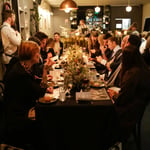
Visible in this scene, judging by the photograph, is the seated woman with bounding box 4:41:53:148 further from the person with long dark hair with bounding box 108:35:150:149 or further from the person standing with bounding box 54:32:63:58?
the person standing with bounding box 54:32:63:58

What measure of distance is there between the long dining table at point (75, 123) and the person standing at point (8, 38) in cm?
195

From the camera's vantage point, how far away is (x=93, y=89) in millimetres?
2285

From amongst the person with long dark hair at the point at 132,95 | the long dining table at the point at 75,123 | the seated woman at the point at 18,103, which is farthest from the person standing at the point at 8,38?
the person with long dark hair at the point at 132,95

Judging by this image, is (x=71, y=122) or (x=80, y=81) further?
(x=80, y=81)

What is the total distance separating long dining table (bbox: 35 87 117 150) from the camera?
1832mm

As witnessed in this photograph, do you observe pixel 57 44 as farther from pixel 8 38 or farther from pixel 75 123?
pixel 75 123

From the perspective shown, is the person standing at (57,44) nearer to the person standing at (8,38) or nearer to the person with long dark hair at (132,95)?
the person standing at (8,38)

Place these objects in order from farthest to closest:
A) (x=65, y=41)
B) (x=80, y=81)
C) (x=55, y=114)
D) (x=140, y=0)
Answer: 1. (x=140, y=0)
2. (x=65, y=41)
3. (x=80, y=81)
4. (x=55, y=114)

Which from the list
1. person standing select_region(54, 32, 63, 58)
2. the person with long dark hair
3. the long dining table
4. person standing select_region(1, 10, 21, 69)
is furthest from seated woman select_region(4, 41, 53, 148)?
person standing select_region(54, 32, 63, 58)

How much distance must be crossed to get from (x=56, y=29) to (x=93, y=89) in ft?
36.3

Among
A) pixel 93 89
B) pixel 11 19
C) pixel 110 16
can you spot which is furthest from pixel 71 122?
pixel 110 16

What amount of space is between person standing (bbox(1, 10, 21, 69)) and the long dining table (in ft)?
6.39

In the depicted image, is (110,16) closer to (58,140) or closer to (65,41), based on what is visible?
(65,41)

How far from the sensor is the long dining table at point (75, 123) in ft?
6.01
